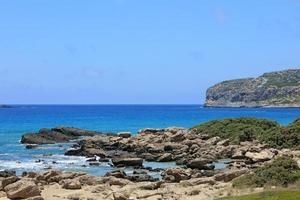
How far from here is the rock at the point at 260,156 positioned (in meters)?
49.9

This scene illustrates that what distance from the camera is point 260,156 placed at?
50719 mm

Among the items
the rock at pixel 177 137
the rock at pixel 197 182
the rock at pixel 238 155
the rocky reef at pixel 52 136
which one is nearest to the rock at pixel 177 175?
the rock at pixel 197 182

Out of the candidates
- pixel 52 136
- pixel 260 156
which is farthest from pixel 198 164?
pixel 52 136

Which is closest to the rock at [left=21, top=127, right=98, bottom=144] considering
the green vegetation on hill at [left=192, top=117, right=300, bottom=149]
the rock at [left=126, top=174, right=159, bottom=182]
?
the green vegetation on hill at [left=192, top=117, right=300, bottom=149]

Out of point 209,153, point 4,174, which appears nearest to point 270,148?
point 209,153

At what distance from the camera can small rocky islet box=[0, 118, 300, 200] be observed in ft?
114

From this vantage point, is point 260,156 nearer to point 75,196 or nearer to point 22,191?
point 75,196

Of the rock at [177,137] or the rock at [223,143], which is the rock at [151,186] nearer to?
the rock at [223,143]

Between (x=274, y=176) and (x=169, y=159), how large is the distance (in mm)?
24216

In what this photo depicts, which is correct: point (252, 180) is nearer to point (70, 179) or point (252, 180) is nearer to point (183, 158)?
point (70, 179)

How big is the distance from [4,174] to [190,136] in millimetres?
31222

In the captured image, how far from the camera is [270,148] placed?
192 ft

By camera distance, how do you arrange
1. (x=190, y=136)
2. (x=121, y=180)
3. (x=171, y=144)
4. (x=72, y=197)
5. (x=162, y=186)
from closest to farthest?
(x=72, y=197), (x=162, y=186), (x=121, y=180), (x=171, y=144), (x=190, y=136)

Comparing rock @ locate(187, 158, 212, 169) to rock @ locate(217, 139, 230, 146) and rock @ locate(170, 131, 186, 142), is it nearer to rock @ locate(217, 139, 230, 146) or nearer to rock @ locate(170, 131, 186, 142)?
rock @ locate(217, 139, 230, 146)
